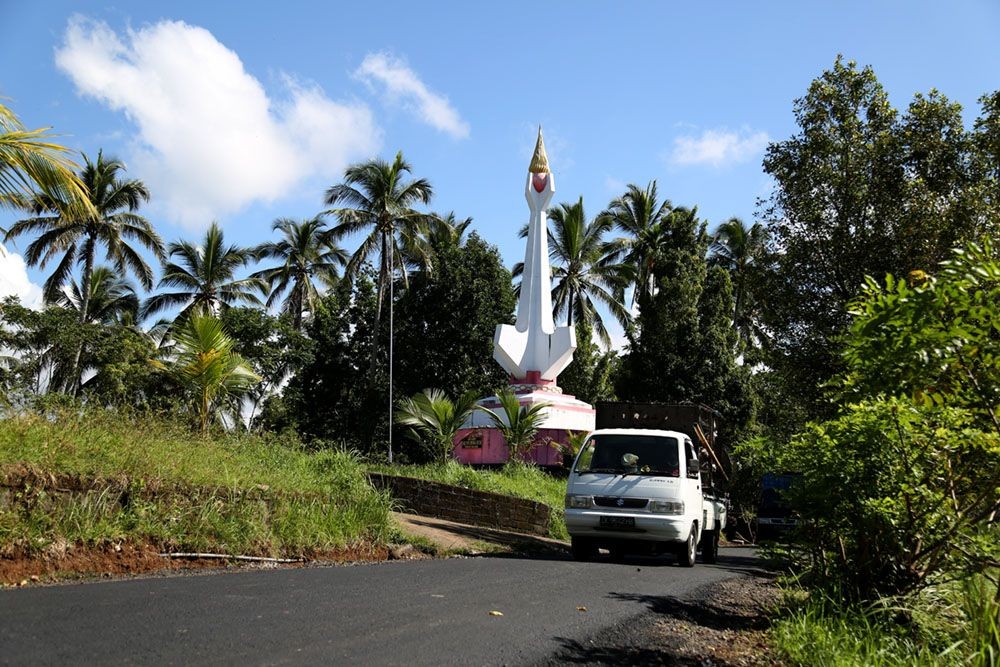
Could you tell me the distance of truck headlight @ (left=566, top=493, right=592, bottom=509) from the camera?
40.4 feet

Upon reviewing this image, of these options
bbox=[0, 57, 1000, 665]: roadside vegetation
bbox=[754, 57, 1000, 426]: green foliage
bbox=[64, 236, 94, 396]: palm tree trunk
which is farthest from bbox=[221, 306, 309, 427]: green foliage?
bbox=[754, 57, 1000, 426]: green foliage

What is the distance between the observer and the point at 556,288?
4500 centimetres

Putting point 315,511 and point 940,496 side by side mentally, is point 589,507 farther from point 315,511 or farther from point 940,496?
point 940,496

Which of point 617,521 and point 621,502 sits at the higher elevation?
point 621,502

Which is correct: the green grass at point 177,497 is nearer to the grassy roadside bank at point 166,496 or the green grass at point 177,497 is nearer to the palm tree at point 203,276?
the grassy roadside bank at point 166,496

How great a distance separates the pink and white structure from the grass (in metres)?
24.6

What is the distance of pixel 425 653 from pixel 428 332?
36.8m

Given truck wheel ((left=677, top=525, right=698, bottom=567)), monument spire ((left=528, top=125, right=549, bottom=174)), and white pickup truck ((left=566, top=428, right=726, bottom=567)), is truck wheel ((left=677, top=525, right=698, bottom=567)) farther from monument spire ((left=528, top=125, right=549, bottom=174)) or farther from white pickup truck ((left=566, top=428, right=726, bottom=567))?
monument spire ((left=528, top=125, right=549, bottom=174))

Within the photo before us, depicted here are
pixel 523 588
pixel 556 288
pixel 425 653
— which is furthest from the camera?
pixel 556 288

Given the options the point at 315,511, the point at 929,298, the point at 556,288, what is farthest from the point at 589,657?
the point at 556,288

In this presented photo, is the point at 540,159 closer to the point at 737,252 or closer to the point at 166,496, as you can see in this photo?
the point at 737,252

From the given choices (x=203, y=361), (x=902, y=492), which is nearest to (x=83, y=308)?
(x=203, y=361)

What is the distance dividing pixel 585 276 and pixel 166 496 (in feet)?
122

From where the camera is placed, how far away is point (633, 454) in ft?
41.8
